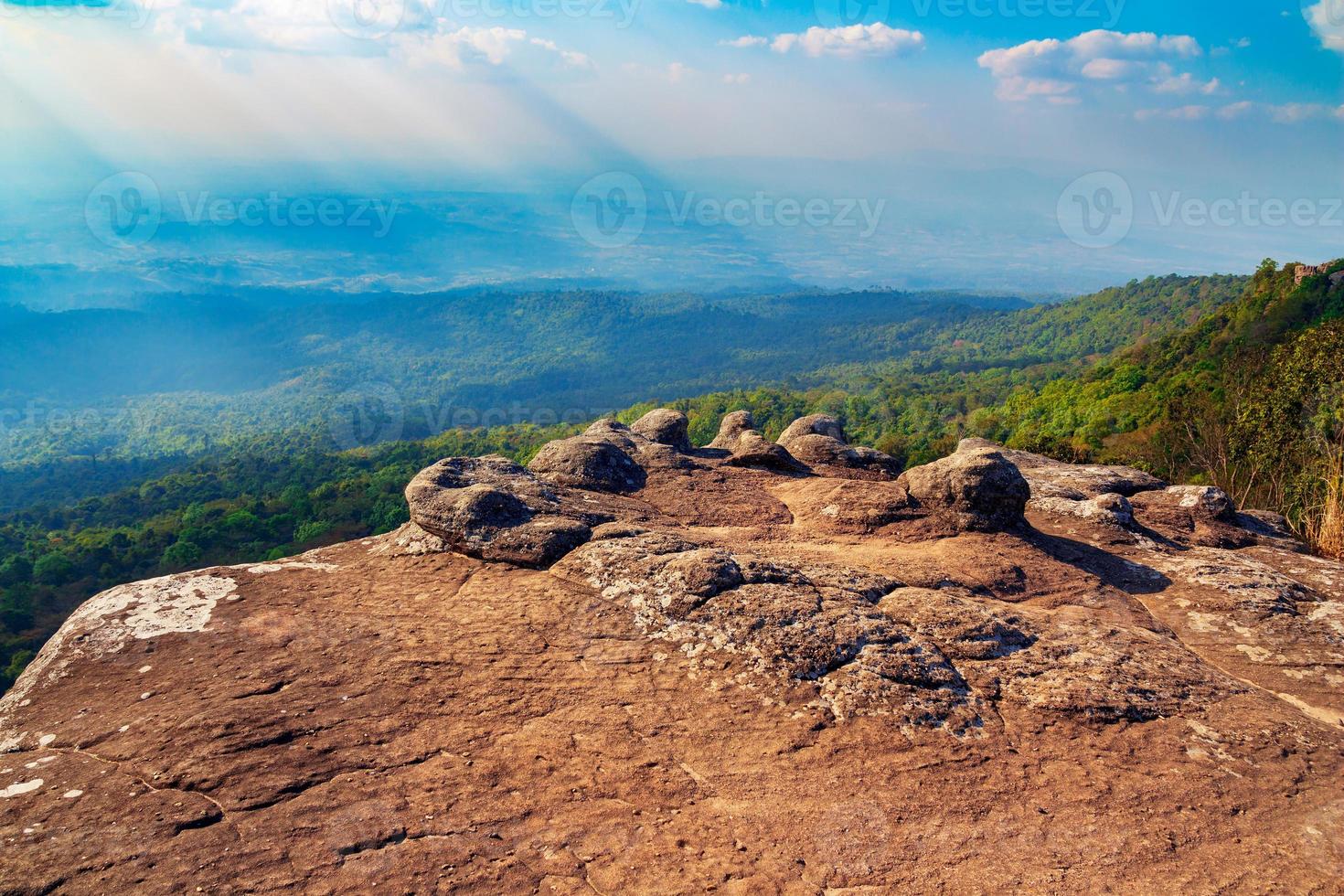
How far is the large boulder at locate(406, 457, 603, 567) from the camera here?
12.9 m

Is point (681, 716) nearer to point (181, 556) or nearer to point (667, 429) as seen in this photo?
point (667, 429)

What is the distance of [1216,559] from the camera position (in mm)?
15070

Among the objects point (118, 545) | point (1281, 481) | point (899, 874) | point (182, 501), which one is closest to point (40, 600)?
point (118, 545)

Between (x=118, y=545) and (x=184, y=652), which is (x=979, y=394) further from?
(x=184, y=652)

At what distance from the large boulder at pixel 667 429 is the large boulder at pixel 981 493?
25.5 ft

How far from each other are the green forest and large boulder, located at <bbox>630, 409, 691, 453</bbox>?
16.5 meters

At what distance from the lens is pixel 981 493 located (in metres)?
15.0

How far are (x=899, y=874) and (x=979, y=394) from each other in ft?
376

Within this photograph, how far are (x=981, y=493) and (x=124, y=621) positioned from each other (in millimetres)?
15109

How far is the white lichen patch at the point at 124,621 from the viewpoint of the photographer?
32.3ft

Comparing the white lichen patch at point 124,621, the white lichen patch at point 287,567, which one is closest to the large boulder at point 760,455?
the white lichen patch at point 287,567

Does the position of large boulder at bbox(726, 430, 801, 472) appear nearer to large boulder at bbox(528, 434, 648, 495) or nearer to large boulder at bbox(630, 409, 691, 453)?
large boulder at bbox(630, 409, 691, 453)

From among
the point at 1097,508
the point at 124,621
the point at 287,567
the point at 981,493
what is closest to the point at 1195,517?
the point at 1097,508

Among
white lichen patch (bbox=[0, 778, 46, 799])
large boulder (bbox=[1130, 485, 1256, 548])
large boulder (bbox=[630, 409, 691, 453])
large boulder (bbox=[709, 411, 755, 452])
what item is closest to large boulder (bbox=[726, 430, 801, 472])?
large boulder (bbox=[630, 409, 691, 453])
